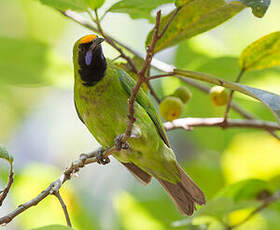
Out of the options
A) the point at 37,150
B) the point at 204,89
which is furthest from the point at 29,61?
the point at 37,150

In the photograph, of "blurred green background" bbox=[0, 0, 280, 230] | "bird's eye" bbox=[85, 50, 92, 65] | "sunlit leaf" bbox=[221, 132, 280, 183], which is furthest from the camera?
"sunlit leaf" bbox=[221, 132, 280, 183]

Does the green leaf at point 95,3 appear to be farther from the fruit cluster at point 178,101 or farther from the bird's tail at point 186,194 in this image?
the bird's tail at point 186,194

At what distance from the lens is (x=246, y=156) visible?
129 inches

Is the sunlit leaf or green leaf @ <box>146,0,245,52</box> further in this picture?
the sunlit leaf

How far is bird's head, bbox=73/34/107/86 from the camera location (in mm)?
2852

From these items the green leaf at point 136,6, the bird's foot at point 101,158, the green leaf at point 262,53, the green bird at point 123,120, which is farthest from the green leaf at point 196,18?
the bird's foot at point 101,158

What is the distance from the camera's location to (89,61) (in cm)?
293

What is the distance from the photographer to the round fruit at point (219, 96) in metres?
2.72

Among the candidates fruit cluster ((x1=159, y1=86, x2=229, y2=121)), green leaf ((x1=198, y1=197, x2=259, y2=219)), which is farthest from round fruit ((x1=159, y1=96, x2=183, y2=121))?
green leaf ((x1=198, y1=197, x2=259, y2=219))

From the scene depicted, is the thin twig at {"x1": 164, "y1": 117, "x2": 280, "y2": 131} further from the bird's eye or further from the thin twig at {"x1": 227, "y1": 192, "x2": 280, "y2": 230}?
the bird's eye

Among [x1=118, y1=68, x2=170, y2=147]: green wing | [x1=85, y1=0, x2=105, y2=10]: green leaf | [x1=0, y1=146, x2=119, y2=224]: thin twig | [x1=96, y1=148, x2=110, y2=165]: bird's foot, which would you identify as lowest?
[x1=0, y1=146, x2=119, y2=224]: thin twig

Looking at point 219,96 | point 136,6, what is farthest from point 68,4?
point 219,96

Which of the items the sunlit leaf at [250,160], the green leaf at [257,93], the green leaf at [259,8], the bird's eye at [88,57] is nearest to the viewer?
the green leaf at [257,93]

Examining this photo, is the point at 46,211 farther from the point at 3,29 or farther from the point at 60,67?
the point at 3,29
